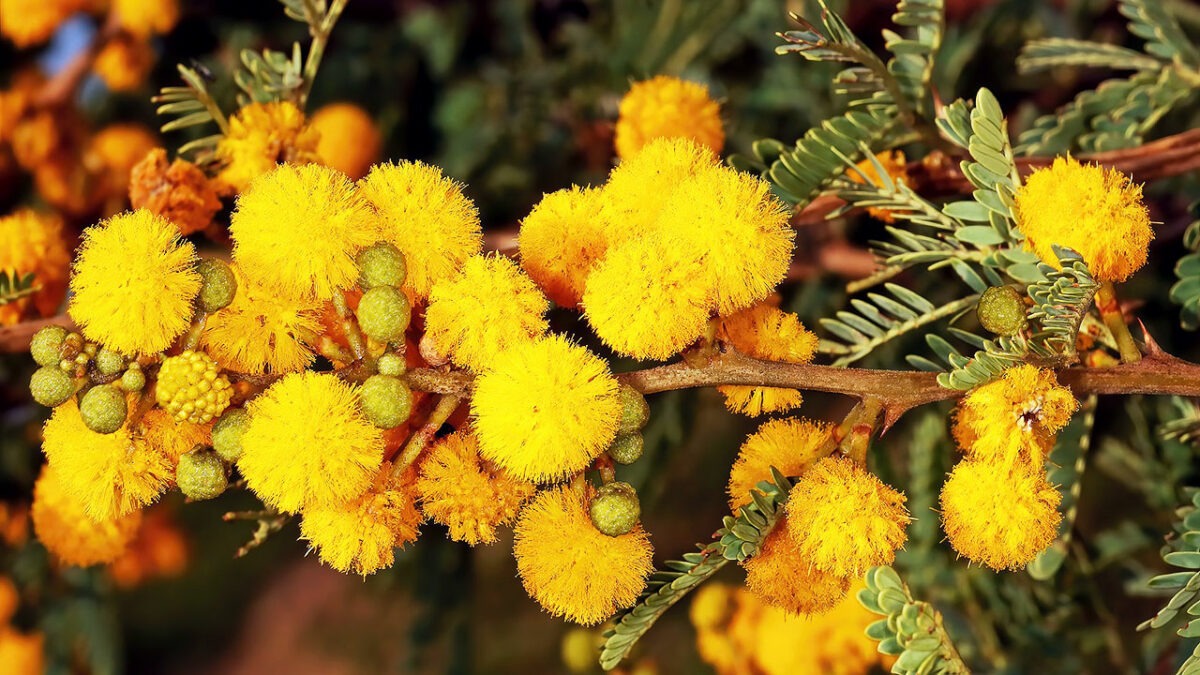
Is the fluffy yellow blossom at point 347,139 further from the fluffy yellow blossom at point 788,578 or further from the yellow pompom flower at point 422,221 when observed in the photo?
the fluffy yellow blossom at point 788,578

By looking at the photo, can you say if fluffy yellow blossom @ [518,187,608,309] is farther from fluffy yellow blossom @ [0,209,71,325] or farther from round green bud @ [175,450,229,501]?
fluffy yellow blossom @ [0,209,71,325]

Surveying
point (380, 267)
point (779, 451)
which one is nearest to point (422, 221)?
point (380, 267)

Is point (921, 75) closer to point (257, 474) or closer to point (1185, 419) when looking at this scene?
point (1185, 419)

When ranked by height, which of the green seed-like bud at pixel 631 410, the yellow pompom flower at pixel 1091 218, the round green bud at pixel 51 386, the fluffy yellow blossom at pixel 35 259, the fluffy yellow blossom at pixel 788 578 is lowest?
the fluffy yellow blossom at pixel 35 259

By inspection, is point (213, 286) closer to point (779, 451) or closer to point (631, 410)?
point (631, 410)

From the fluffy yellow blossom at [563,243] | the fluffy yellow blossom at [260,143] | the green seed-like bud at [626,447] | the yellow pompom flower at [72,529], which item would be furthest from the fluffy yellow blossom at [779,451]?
the yellow pompom flower at [72,529]

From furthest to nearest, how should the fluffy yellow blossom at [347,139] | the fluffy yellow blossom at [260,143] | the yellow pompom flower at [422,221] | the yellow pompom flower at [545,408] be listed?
1. the fluffy yellow blossom at [347,139]
2. the fluffy yellow blossom at [260,143]
3. the yellow pompom flower at [422,221]
4. the yellow pompom flower at [545,408]
